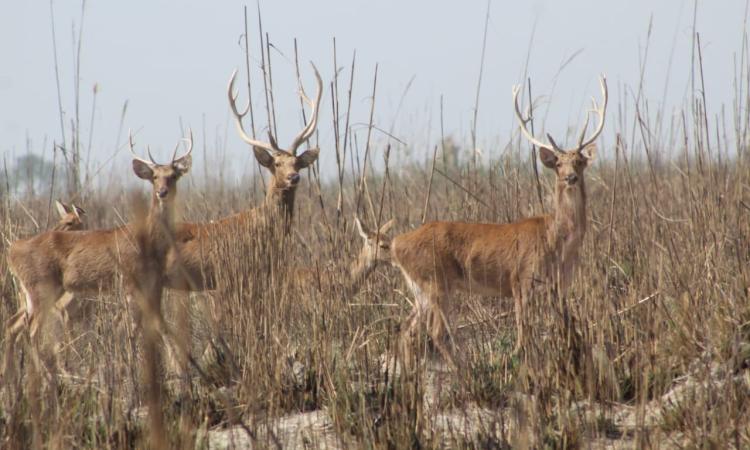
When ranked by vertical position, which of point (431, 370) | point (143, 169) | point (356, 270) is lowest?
point (431, 370)

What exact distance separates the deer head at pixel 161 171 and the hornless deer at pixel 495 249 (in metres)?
1.86

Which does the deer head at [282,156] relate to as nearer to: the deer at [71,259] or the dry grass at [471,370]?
the deer at [71,259]

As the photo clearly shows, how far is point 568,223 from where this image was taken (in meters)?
6.49

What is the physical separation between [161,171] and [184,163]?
0.36 metres

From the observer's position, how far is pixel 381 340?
5285 mm

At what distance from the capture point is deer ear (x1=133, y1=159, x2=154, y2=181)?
25.0 feet

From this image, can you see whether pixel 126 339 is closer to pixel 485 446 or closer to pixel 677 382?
pixel 485 446

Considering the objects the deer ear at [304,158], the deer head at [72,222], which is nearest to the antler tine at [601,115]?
the deer ear at [304,158]

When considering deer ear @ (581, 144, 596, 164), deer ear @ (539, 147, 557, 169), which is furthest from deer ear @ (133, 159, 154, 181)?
deer ear @ (581, 144, 596, 164)

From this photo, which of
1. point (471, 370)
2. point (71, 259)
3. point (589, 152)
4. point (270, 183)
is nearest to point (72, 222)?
point (71, 259)

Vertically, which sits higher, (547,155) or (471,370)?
(547,155)

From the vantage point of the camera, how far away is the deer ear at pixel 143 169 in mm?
7621

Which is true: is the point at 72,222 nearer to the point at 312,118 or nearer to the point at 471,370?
the point at 312,118

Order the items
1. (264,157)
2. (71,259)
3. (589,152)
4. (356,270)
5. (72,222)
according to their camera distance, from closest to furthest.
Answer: (356,270)
(589,152)
(71,259)
(264,157)
(72,222)
